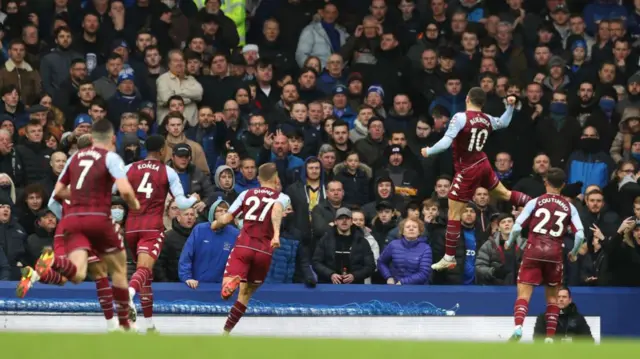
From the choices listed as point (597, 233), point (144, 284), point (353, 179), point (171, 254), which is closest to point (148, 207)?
point (144, 284)

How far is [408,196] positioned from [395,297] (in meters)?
2.22

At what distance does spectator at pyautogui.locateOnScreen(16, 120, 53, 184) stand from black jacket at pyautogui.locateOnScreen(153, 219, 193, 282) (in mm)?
2247

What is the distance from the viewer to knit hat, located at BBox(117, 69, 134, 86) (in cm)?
2312

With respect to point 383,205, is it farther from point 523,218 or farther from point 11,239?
point 11,239

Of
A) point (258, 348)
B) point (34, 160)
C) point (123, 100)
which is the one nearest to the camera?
point (258, 348)

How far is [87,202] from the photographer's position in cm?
1579

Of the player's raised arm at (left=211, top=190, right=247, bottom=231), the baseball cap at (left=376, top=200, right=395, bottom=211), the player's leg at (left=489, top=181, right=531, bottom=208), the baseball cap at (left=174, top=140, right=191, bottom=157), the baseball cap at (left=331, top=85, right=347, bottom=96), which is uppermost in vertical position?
the baseball cap at (left=331, top=85, right=347, bottom=96)

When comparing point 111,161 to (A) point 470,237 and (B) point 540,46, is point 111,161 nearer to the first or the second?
(A) point 470,237

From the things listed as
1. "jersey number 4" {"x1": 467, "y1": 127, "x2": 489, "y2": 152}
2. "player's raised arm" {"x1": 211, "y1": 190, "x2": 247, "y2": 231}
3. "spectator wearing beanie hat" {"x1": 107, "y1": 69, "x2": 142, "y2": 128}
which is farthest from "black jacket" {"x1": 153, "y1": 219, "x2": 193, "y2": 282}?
"jersey number 4" {"x1": 467, "y1": 127, "x2": 489, "y2": 152}

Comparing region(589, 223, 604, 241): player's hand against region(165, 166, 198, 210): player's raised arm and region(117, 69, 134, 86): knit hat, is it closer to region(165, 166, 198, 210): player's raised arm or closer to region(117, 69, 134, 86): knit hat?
region(165, 166, 198, 210): player's raised arm

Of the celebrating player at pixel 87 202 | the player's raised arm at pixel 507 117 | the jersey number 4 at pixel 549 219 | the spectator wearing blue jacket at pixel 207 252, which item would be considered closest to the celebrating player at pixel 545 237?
the jersey number 4 at pixel 549 219

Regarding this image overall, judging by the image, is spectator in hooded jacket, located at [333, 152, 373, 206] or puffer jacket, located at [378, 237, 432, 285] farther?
spectator in hooded jacket, located at [333, 152, 373, 206]

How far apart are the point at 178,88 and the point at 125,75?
2.63 feet

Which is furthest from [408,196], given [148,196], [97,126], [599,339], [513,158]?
[97,126]
